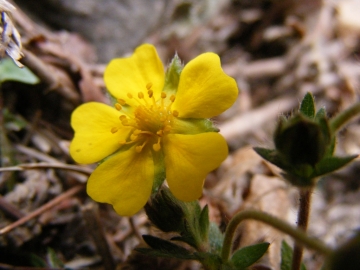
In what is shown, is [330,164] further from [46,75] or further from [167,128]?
[46,75]

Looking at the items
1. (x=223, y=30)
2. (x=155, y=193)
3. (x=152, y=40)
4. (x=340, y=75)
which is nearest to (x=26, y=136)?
(x=155, y=193)

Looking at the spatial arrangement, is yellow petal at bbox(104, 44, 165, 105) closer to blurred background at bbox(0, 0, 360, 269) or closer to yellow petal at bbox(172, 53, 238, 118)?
yellow petal at bbox(172, 53, 238, 118)

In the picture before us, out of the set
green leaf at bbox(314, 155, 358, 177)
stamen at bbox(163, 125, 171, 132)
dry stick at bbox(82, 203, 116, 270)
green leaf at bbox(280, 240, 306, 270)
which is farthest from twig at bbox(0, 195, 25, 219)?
green leaf at bbox(314, 155, 358, 177)

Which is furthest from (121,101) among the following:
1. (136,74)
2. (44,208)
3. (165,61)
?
(165,61)

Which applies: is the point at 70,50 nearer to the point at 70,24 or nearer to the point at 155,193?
the point at 70,24

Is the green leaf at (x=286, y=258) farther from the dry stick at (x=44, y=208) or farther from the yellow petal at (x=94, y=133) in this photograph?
the dry stick at (x=44, y=208)

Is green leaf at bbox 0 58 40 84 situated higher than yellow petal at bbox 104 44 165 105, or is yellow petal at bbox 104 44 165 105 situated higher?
green leaf at bbox 0 58 40 84
